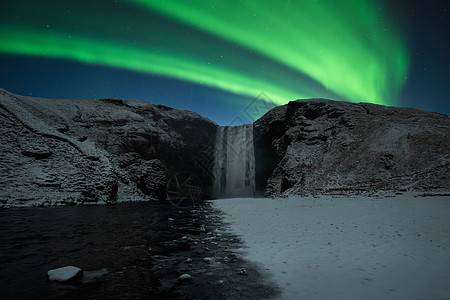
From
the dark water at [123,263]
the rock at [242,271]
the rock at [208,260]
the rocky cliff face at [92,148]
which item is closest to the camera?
the dark water at [123,263]

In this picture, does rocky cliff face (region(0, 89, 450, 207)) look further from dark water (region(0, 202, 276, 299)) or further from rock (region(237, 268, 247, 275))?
rock (region(237, 268, 247, 275))

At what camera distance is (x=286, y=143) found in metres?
36.8

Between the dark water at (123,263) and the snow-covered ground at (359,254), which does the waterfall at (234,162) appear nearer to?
the snow-covered ground at (359,254)

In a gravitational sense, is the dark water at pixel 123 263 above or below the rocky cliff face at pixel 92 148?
below

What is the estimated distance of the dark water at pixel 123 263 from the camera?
4.00 meters

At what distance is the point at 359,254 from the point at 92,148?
32.2 meters

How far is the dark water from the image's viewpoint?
4.00 meters

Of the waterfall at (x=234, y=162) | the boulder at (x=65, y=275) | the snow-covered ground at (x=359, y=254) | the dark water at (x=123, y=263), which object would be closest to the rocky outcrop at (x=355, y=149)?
the waterfall at (x=234, y=162)

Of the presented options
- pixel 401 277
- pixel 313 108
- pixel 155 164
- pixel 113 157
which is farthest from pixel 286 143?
pixel 401 277

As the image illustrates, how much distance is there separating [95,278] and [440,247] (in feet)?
28.7

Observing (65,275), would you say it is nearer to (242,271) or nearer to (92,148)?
(242,271)

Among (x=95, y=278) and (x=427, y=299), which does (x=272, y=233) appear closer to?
(x=427, y=299)

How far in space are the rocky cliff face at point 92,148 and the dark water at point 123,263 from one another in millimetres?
12253

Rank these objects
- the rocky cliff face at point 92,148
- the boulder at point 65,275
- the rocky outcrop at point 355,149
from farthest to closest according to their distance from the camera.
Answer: the rocky outcrop at point 355,149
the rocky cliff face at point 92,148
the boulder at point 65,275
